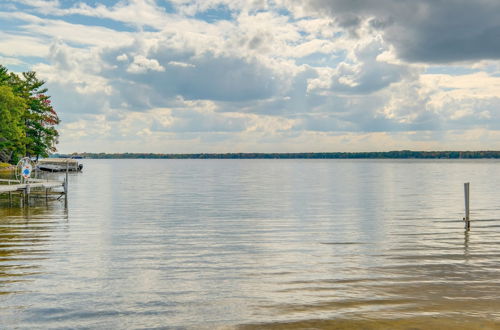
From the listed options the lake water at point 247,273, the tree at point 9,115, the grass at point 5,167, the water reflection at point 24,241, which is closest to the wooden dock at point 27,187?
the water reflection at point 24,241

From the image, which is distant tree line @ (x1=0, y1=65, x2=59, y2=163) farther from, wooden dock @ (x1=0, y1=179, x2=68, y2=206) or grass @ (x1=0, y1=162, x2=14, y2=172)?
wooden dock @ (x1=0, y1=179, x2=68, y2=206)

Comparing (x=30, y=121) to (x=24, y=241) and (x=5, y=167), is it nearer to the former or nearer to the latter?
(x=5, y=167)

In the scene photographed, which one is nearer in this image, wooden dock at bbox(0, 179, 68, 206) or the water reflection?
the water reflection

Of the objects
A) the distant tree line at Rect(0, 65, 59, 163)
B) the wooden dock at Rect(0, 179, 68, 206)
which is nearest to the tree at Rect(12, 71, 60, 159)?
the distant tree line at Rect(0, 65, 59, 163)

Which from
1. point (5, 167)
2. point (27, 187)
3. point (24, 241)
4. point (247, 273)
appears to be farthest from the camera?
point (5, 167)

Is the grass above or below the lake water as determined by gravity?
above

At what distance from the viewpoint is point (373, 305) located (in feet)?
40.7

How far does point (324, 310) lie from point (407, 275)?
16.8 ft

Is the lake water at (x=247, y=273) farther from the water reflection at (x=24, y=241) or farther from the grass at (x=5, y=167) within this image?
the grass at (x=5, y=167)

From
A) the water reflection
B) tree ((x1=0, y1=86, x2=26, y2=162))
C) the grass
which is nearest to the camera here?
the water reflection

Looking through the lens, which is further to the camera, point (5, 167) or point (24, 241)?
point (5, 167)

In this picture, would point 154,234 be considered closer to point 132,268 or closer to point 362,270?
point 132,268

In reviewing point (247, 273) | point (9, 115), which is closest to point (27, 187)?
point (247, 273)

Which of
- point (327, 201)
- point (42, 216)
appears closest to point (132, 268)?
point (42, 216)
